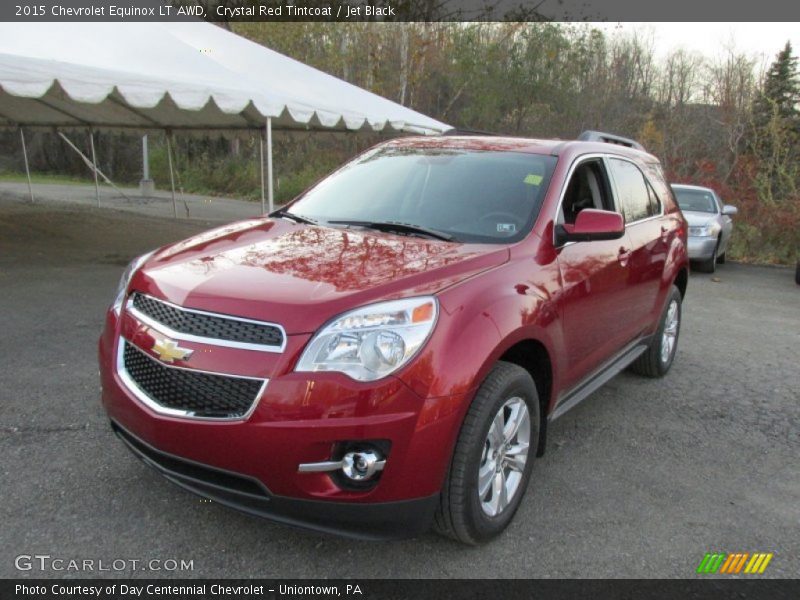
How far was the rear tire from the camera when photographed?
5.02 metres

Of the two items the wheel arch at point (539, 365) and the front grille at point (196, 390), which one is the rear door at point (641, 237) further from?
the front grille at point (196, 390)

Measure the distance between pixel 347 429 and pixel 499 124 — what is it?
82.8 feet

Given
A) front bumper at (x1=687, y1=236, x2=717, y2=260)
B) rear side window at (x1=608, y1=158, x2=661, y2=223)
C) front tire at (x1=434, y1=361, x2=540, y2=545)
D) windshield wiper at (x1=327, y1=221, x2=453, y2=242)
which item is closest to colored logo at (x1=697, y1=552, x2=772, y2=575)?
front tire at (x1=434, y1=361, x2=540, y2=545)

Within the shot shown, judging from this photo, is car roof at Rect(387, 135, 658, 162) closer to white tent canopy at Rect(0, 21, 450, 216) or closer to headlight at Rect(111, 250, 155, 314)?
headlight at Rect(111, 250, 155, 314)

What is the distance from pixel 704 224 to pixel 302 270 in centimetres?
1030

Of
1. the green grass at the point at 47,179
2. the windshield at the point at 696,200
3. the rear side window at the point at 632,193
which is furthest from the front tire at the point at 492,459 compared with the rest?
the green grass at the point at 47,179

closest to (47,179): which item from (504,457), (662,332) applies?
(662,332)

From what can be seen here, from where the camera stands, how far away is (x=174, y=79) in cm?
791

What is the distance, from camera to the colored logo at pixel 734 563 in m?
2.75

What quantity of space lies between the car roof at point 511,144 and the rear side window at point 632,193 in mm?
118
